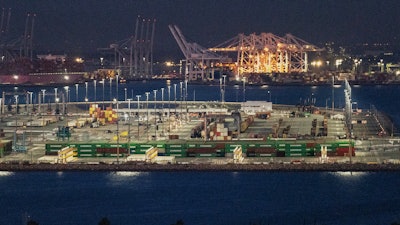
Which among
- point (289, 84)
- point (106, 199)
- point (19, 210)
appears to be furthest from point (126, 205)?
point (289, 84)

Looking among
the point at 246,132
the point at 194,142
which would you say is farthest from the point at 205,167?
the point at 246,132

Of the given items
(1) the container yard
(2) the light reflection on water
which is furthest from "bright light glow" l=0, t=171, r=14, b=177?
(2) the light reflection on water

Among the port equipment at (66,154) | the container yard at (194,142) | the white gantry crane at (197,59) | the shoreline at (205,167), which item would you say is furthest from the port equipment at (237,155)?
the white gantry crane at (197,59)

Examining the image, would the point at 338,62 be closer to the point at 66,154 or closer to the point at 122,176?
the point at 66,154

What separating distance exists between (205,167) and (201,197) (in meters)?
1.22

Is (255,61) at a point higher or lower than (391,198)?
higher

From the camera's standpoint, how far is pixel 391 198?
959cm

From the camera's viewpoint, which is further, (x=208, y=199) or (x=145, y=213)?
(x=208, y=199)

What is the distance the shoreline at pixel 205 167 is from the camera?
428 inches

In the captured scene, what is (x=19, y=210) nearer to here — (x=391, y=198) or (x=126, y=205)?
(x=126, y=205)

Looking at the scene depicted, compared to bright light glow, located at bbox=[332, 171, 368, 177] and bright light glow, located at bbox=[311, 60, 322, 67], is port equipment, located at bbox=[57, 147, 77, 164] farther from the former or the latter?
bright light glow, located at bbox=[311, 60, 322, 67]

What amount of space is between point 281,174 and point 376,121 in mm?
6840

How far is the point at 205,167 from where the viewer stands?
10984 mm

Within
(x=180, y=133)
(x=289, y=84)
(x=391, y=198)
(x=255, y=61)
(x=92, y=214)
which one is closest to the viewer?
(x=92, y=214)
